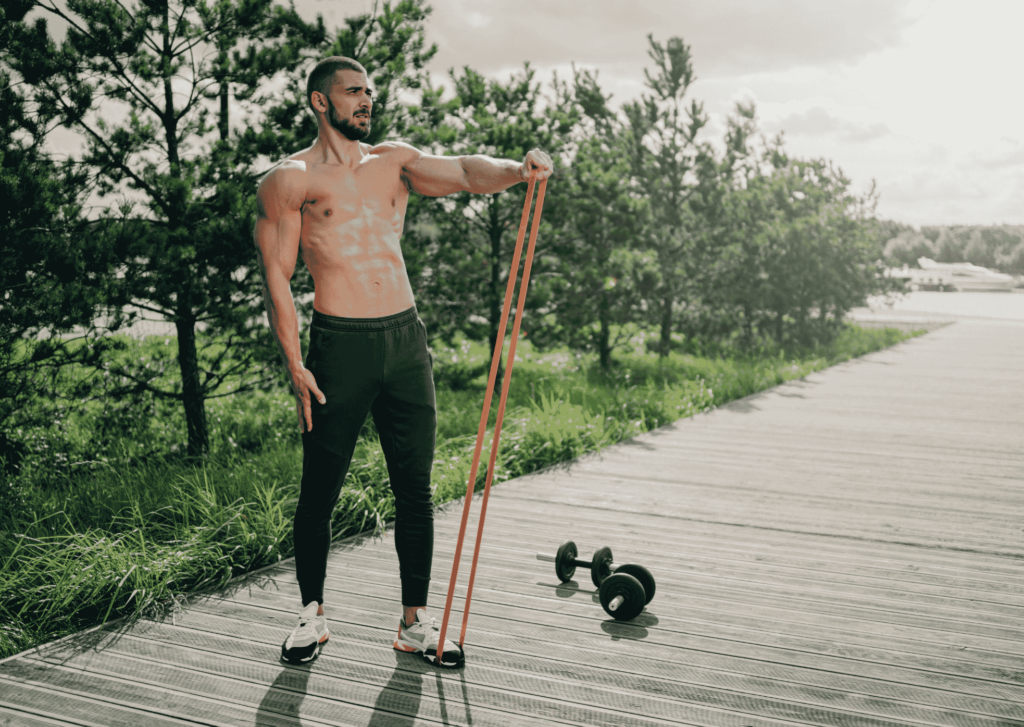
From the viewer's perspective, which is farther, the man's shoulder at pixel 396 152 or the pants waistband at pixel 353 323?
the man's shoulder at pixel 396 152

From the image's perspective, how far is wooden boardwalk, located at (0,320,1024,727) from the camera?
2383 mm

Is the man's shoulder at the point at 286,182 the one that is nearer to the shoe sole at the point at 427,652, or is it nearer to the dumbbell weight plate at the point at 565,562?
the shoe sole at the point at 427,652

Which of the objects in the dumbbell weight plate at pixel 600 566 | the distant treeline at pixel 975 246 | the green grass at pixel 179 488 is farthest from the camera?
the distant treeline at pixel 975 246

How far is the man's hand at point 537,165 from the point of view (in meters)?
2.46

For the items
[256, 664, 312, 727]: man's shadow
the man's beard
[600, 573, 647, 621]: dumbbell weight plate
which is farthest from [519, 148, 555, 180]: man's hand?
[256, 664, 312, 727]: man's shadow

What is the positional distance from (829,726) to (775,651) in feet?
1.59

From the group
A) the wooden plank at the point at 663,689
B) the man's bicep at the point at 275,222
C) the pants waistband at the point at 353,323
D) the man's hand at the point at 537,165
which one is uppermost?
the man's hand at the point at 537,165

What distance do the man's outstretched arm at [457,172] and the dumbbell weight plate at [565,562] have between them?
58.2 inches

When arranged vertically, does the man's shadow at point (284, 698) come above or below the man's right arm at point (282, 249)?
below

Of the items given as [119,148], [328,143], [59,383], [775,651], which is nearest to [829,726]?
[775,651]

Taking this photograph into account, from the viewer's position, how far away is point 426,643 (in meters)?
2.66

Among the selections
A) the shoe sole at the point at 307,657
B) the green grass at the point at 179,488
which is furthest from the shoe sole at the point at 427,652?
the green grass at the point at 179,488

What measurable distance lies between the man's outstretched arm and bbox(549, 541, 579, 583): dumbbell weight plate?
1479mm

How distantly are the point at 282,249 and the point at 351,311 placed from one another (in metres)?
0.27
